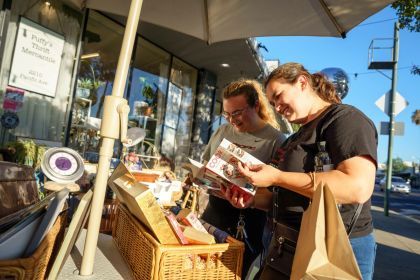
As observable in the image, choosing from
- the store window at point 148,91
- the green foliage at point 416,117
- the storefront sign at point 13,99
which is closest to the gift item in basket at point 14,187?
the storefront sign at point 13,99

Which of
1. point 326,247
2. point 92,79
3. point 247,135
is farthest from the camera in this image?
point 92,79

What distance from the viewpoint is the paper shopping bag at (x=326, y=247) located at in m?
0.82

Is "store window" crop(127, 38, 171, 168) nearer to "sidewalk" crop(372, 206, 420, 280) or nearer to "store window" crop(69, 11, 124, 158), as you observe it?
"store window" crop(69, 11, 124, 158)

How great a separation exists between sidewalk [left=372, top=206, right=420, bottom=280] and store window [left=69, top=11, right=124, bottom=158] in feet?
16.6

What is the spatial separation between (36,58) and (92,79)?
1.38 m

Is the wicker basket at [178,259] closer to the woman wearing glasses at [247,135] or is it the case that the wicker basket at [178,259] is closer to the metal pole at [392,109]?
the woman wearing glasses at [247,135]

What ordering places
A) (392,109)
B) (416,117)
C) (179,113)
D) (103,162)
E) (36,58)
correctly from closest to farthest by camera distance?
1. (103,162)
2. (36,58)
3. (179,113)
4. (392,109)
5. (416,117)

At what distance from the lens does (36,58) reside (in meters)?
5.59

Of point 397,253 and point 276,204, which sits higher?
point 276,204

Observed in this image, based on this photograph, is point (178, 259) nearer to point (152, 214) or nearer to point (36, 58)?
point (152, 214)

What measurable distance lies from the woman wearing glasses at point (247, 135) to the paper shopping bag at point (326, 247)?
0.99 m

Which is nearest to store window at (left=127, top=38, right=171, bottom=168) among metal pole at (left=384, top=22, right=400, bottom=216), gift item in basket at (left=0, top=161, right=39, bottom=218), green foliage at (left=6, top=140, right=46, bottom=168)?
green foliage at (left=6, top=140, right=46, bottom=168)

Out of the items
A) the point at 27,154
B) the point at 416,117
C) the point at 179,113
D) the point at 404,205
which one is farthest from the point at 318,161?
the point at 416,117

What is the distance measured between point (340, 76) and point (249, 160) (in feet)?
19.4
